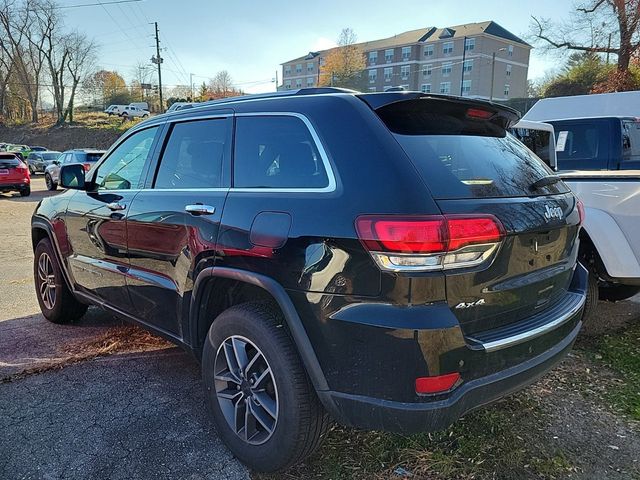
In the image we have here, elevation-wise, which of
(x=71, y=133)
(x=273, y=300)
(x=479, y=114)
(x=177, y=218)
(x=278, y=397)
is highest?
(x=71, y=133)

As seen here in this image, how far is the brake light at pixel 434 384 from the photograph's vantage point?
1861 millimetres

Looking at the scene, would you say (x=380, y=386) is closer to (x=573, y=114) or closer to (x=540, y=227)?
(x=540, y=227)

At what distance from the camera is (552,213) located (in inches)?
93.0

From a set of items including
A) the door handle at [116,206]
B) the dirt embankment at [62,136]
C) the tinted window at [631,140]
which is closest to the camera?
the door handle at [116,206]

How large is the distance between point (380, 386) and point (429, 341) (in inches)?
11.4

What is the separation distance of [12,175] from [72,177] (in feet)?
52.0

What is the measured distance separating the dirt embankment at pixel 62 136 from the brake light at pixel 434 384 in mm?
43924

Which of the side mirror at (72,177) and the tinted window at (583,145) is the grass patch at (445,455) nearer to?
the side mirror at (72,177)

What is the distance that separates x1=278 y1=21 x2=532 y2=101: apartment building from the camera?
6253 centimetres

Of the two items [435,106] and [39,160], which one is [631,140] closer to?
[435,106]

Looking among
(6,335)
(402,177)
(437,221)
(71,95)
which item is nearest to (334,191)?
(402,177)

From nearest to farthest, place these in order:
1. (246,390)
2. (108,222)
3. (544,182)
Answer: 1. (246,390)
2. (544,182)
3. (108,222)

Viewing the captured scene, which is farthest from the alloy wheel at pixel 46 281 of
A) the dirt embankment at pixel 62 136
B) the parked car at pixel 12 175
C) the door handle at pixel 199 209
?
the dirt embankment at pixel 62 136

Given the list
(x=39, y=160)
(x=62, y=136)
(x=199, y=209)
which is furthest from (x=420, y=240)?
(x=62, y=136)
